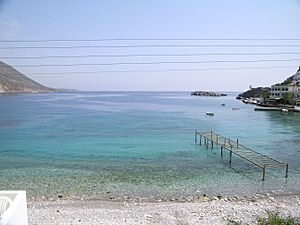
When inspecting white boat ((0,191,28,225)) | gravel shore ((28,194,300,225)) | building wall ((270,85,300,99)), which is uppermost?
building wall ((270,85,300,99))

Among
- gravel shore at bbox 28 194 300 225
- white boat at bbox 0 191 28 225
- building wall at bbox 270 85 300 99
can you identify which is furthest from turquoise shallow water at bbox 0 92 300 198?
building wall at bbox 270 85 300 99

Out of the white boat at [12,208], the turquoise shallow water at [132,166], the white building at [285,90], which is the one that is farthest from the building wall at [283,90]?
the white boat at [12,208]

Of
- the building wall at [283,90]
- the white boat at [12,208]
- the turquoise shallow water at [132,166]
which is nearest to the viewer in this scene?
the white boat at [12,208]

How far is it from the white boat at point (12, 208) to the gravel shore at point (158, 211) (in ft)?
10.0

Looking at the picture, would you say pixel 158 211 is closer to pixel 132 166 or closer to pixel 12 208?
pixel 12 208

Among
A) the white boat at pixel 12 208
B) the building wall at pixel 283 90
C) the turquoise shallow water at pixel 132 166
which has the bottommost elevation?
the turquoise shallow water at pixel 132 166

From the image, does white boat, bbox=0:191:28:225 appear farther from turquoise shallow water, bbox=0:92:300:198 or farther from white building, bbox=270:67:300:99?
white building, bbox=270:67:300:99

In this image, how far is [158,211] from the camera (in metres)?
9.86

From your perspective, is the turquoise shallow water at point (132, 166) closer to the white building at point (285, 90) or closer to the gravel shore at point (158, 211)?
the gravel shore at point (158, 211)

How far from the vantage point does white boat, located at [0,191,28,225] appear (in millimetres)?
5227

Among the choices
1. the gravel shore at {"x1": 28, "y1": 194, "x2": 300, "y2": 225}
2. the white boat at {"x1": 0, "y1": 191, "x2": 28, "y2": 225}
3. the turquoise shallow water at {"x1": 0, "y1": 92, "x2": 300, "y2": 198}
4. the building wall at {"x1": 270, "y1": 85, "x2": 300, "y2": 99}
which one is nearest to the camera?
the white boat at {"x1": 0, "y1": 191, "x2": 28, "y2": 225}

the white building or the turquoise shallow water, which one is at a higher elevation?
the white building

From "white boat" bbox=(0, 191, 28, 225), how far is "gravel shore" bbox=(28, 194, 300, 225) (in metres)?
3.06

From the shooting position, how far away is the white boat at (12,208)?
17.1ft
